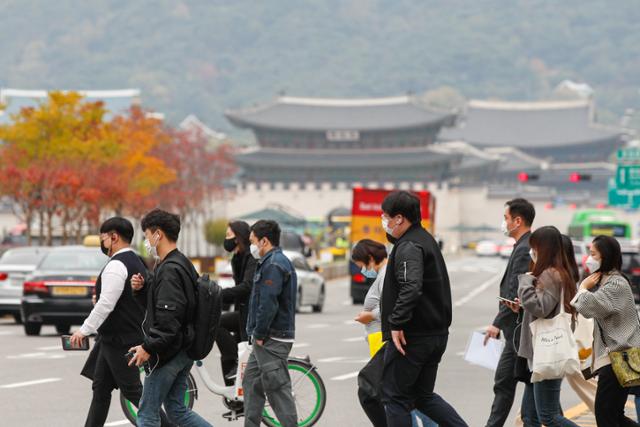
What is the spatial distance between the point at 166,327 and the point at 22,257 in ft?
60.9

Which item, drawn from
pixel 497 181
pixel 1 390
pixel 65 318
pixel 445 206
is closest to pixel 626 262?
pixel 65 318

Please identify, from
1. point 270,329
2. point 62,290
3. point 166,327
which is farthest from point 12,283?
point 166,327

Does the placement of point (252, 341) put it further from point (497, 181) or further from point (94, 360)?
point (497, 181)

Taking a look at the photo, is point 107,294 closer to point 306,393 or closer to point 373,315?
point 373,315

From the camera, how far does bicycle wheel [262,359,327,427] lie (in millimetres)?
11211

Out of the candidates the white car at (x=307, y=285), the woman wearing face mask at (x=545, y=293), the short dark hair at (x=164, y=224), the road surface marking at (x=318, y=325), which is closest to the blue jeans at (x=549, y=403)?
the woman wearing face mask at (x=545, y=293)

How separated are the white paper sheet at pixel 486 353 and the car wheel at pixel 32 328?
42.4 feet

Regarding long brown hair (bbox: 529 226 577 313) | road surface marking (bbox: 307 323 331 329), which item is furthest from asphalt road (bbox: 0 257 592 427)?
long brown hair (bbox: 529 226 577 313)

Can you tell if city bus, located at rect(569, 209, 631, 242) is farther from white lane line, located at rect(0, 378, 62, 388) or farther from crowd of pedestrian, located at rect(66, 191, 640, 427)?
crowd of pedestrian, located at rect(66, 191, 640, 427)

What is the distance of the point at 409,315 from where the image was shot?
343 inches

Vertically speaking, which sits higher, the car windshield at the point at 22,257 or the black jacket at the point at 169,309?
the black jacket at the point at 169,309

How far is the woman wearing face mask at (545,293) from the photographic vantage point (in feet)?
30.2

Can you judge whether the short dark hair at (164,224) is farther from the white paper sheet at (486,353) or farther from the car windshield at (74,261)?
the car windshield at (74,261)

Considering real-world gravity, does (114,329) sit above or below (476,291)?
above
